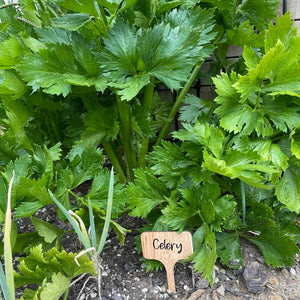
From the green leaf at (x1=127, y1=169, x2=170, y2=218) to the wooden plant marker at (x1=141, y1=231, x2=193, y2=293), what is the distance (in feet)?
0.21

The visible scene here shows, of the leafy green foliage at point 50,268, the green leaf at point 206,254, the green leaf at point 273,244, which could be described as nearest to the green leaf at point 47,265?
the leafy green foliage at point 50,268

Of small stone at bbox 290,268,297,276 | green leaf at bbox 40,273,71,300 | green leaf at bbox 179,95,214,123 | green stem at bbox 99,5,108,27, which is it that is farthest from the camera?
green leaf at bbox 179,95,214,123

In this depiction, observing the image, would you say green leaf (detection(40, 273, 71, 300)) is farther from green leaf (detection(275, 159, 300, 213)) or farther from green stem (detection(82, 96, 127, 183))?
green leaf (detection(275, 159, 300, 213))

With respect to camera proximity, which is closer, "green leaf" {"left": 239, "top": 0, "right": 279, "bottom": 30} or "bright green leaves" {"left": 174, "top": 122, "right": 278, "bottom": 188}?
"bright green leaves" {"left": 174, "top": 122, "right": 278, "bottom": 188}

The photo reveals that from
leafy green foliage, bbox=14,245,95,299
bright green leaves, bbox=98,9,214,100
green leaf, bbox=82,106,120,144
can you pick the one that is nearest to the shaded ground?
leafy green foliage, bbox=14,245,95,299

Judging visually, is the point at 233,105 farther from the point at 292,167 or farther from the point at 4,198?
the point at 4,198

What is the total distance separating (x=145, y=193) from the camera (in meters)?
0.78

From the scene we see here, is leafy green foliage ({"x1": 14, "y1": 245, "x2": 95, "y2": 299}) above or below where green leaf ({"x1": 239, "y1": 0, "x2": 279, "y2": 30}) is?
below

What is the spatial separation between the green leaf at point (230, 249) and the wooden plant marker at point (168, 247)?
12cm

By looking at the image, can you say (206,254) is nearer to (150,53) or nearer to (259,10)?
(150,53)

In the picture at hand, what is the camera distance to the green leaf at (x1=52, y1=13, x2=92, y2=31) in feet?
2.36

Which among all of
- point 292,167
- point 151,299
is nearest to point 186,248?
point 151,299

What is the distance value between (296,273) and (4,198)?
2.52ft

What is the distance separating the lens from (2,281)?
1.73ft
